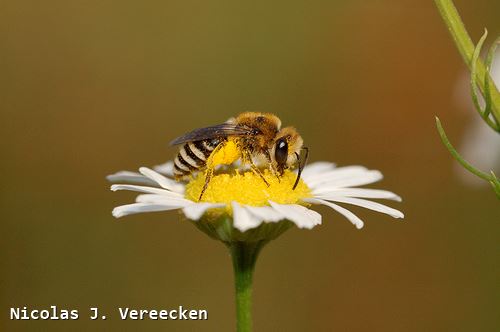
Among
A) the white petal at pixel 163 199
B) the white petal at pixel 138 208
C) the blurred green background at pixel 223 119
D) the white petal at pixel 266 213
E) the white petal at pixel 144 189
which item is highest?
the blurred green background at pixel 223 119

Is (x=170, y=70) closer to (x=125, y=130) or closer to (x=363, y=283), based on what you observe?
(x=125, y=130)

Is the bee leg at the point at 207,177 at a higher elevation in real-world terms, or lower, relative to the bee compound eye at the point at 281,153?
lower

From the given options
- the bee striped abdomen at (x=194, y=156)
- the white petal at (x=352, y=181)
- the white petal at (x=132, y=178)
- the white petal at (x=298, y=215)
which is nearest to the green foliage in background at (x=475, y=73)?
the white petal at (x=298, y=215)

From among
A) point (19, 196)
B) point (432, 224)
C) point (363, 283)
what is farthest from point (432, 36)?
point (19, 196)

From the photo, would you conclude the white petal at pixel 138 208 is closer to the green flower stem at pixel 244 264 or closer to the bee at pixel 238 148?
the green flower stem at pixel 244 264

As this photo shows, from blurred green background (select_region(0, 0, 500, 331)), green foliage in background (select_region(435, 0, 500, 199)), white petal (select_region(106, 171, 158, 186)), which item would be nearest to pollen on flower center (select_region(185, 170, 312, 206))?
white petal (select_region(106, 171, 158, 186))

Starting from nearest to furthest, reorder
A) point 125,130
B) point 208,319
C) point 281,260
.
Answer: point 208,319 → point 281,260 → point 125,130
